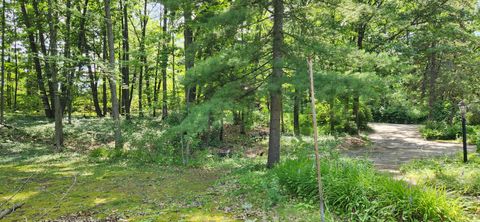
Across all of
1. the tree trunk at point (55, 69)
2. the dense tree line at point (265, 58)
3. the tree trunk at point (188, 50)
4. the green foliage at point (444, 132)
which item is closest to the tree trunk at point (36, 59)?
the dense tree line at point (265, 58)

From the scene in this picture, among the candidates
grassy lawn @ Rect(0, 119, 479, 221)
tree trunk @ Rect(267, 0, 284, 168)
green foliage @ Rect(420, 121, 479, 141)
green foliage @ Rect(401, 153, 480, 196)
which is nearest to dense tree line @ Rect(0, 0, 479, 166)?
tree trunk @ Rect(267, 0, 284, 168)

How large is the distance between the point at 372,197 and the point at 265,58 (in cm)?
449

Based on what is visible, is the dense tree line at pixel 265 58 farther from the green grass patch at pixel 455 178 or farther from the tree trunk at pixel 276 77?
the green grass patch at pixel 455 178

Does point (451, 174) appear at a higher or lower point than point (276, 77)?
lower

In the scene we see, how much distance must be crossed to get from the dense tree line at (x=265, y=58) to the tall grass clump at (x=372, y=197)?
1.80 metres

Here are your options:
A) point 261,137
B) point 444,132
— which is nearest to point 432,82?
point 444,132

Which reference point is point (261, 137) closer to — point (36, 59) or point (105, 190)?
point (105, 190)

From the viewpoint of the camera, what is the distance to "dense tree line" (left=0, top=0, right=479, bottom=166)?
6676 mm

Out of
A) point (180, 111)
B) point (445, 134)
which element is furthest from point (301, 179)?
point (445, 134)

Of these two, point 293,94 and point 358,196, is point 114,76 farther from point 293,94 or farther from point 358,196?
point 358,196

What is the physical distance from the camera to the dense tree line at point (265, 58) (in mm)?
6676

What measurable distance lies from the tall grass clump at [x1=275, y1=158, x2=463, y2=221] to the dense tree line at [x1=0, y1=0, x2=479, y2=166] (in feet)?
5.89

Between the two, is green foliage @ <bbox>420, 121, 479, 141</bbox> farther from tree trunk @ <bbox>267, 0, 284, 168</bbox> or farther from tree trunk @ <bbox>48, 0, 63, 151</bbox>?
tree trunk @ <bbox>48, 0, 63, 151</bbox>

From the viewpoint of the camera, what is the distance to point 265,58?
7750mm
